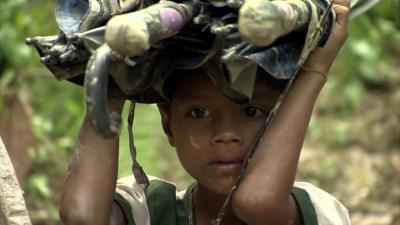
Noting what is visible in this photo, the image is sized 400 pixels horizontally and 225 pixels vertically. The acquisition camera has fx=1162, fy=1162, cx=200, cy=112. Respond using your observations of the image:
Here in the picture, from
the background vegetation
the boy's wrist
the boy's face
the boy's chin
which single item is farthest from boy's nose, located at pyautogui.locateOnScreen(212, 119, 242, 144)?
the background vegetation

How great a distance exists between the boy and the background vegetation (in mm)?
1564

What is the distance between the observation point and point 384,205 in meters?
4.98

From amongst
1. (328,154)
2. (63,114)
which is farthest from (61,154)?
(328,154)

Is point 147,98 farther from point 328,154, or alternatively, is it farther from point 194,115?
point 328,154

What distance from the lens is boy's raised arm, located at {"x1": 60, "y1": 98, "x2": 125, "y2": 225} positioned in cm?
281

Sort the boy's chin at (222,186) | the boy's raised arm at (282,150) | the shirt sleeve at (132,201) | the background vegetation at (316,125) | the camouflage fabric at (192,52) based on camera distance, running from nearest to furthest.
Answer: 1. the camouflage fabric at (192,52)
2. the boy's raised arm at (282,150)
3. the boy's chin at (222,186)
4. the shirt sleeve at (132,201)
5. the background vegetation at (316,125)

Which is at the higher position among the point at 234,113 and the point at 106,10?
the point at 106,10

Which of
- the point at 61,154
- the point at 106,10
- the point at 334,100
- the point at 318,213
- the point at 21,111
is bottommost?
the point at 334,100

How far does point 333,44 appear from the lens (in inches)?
112

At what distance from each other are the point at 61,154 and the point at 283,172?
243 centimetres

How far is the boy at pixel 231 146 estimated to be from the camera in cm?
275

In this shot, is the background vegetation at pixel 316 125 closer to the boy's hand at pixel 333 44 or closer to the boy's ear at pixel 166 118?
the boy's ear at pixel 166 118

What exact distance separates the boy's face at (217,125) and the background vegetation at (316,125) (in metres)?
1.60

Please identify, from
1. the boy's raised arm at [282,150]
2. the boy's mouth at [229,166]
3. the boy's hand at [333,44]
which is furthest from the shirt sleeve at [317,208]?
the boy's hand at [333,44]
